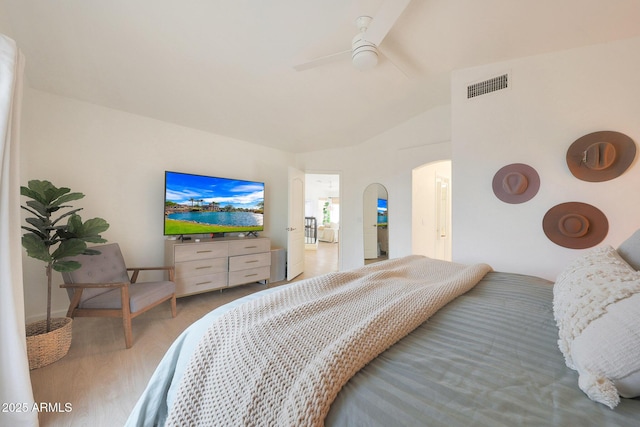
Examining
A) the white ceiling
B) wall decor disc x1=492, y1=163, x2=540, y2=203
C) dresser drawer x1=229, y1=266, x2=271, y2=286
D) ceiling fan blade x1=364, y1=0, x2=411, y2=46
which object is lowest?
dresser drawer x1=229, y1=266, x2=271, y2=286

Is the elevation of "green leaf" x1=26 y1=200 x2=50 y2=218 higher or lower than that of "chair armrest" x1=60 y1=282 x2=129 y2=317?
higher

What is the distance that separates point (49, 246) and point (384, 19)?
297cm

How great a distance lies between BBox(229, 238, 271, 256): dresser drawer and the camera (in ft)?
10.9

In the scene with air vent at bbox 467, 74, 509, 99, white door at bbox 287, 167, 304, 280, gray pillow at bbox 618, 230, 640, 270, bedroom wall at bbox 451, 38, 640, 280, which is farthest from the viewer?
white door at bbox 287, 167, 304, 280

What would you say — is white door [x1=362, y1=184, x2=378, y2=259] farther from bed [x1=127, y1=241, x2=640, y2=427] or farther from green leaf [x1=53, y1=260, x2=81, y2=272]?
green leaf [x1=53, y1=260, x2=81, y2=272]

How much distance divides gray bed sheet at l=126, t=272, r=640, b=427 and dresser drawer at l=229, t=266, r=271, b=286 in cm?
245

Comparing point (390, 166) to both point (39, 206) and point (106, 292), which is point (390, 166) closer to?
point (106, 292)

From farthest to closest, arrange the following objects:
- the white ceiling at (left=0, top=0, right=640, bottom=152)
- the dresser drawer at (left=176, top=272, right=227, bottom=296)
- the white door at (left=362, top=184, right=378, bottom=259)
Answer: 1. the white door at (left=362, top=184, right=378, bottom=259)
2. the dresser drawer at (left=176, top=272, right=227, bottom=296)
3. the white ceiling at (left=0, top=0, right=640, bottom=152)

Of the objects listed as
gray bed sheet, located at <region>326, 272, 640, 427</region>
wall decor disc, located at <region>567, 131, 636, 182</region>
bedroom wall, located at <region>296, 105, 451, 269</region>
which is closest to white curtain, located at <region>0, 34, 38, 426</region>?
gray bed sheet, located at <region>326, 272, 640, 427</region>

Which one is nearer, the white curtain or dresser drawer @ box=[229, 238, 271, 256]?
the white curtain

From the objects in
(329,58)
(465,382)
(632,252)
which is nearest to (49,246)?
(329,58)

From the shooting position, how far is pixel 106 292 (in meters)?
2.29

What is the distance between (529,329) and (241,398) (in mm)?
1030

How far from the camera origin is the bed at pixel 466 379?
54 cm
